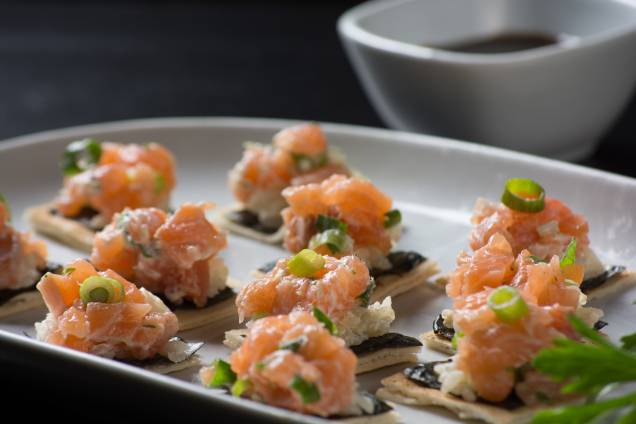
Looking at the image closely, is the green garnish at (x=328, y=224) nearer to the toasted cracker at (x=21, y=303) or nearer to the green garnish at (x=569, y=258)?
the green garnish at (x=569, y=258)

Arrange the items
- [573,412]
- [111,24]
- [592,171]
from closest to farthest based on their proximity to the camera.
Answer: [573,412]
[592,171]
[111,24]

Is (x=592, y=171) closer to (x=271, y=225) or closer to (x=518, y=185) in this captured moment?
→ (x=518, y=185)

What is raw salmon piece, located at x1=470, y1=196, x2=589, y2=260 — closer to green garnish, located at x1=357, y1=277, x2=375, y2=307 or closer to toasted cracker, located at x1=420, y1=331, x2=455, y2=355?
toasted cracker, located at x1=420, y1=331, x2=455, y2=355

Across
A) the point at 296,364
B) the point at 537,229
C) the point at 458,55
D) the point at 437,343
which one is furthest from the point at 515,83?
the point at 296,364

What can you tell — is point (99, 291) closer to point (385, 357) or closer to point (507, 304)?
point (385, 357)

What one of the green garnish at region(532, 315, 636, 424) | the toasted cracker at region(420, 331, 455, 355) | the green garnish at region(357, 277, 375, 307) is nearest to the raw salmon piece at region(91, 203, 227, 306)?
the green garnish at region(357, 277, 375, 307)

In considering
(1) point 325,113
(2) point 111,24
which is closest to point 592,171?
(1) point 325,113
